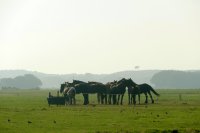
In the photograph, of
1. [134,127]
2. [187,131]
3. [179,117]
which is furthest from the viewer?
[179,117]

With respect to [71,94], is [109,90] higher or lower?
higher

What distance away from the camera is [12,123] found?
132 ft

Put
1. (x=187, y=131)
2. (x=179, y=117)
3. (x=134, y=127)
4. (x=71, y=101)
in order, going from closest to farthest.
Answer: (x=187, y=131), (x=134, y=127), (x=179, y=117), (x=71, y=101)

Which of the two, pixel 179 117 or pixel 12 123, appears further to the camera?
pixel 179 117

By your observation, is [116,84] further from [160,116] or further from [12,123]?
[12,123]

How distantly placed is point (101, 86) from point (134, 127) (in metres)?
40.9

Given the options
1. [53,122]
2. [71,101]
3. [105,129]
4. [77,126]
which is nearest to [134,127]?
[105,129]

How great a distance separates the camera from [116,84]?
75.2 meters

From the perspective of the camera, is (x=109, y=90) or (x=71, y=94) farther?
(x=109, y=90)

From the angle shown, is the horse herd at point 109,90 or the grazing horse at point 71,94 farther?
the grazing horse at point 71,94

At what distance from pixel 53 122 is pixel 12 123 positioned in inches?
145

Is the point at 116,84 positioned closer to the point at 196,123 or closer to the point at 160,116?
the point at 160,116

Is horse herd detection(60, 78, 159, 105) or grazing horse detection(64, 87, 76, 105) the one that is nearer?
horse herd detection(60, 78, 159, 105)

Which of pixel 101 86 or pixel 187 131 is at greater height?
pixel 101 86
